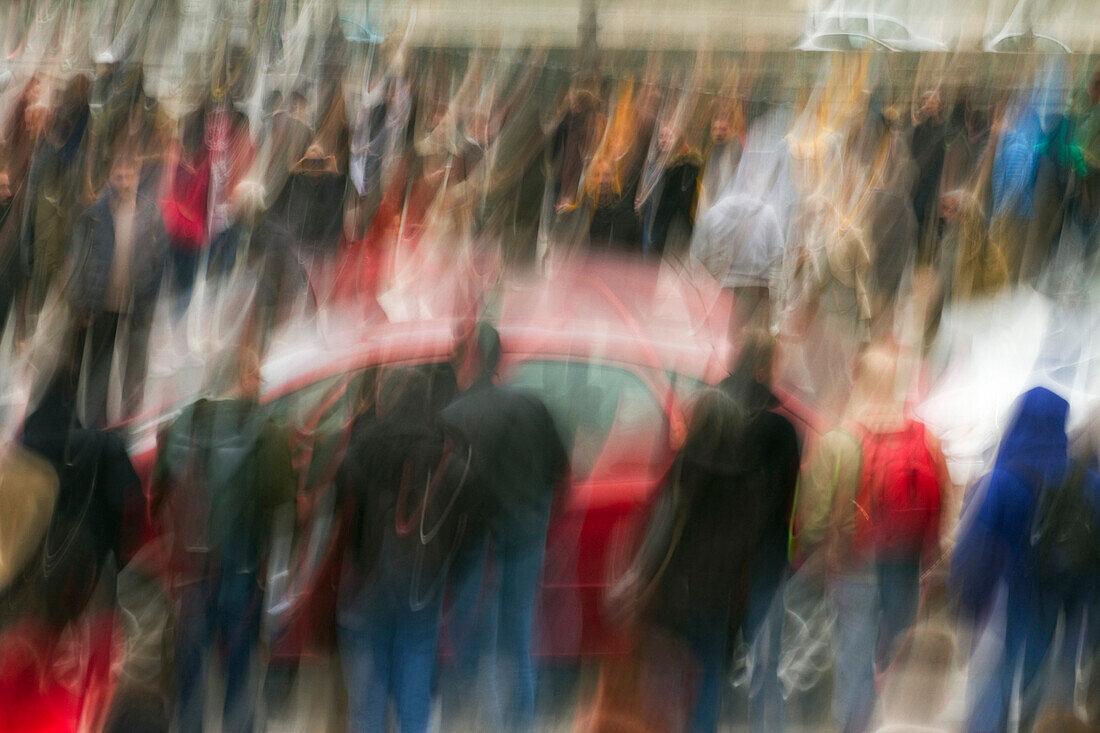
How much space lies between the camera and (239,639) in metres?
2.72

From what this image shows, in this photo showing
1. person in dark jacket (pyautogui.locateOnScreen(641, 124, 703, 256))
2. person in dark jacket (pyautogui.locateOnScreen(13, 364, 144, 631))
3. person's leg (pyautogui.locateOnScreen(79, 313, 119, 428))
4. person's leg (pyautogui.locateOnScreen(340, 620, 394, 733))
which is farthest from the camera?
person in dark jacket (pyautogui.locateOnScreen(641, 124, 703, 256))

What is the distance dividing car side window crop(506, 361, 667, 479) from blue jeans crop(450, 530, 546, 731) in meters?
0.25

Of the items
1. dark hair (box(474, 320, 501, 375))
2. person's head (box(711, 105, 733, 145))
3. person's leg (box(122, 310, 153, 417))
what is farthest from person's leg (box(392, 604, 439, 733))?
person's head (box(711, 105, 733, 145))

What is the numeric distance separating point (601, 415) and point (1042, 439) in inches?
44.4

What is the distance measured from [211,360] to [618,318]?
111cm

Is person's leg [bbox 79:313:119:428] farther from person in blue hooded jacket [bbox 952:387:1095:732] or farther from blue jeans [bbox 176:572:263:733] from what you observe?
person in blue hooded jacket [bbox 952:387:1095:732]

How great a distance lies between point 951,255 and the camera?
291 cm

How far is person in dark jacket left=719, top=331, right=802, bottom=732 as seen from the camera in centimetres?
271

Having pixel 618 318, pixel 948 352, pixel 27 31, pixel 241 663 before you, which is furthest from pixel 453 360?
pixel 27 31

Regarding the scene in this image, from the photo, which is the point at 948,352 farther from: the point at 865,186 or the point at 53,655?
the point at 53,655

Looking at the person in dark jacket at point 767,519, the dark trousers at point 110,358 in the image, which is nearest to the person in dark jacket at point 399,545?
the dark trousers at point 110,358

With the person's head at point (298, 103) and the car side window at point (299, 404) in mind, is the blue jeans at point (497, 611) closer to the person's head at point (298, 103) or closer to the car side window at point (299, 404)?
the car side window at point (299, 404)

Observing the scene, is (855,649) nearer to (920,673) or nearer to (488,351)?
(920,673)

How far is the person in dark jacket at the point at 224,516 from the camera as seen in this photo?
107 inches
